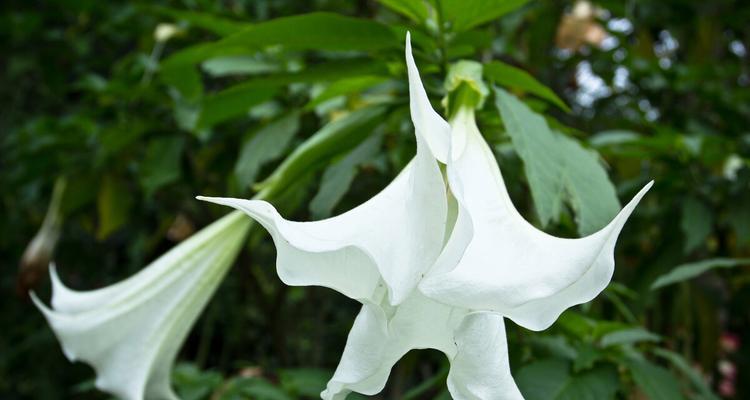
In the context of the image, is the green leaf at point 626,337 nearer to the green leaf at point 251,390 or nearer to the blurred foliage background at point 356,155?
the blurred foliage background at point 356,155

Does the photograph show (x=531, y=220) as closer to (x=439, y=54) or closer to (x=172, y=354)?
(x=439, y=54)

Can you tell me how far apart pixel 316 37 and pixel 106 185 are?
0.96 metres

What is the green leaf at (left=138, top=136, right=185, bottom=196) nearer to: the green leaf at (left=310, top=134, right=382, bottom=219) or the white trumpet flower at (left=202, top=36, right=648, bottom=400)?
the green leaf at (left=310, top=134, right=382, bottom=219)


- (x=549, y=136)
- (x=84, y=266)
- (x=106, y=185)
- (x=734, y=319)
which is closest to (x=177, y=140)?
(x=106, y=185)

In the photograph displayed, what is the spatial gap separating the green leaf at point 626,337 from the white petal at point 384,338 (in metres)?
0.28

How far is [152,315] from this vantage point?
0.64 metres

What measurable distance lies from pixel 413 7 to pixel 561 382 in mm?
340

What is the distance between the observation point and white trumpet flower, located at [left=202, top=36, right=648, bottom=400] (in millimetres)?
346

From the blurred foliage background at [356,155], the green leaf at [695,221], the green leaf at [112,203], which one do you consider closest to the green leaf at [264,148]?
the blurred foliage background at [356,155]

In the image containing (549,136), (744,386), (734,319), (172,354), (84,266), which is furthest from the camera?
(84,266)

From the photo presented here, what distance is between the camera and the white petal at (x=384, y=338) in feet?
1.28

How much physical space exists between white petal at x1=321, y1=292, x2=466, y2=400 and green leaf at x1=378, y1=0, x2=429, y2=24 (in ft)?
0.96

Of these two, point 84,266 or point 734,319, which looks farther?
point 84,266

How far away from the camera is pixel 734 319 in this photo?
1517 mm
